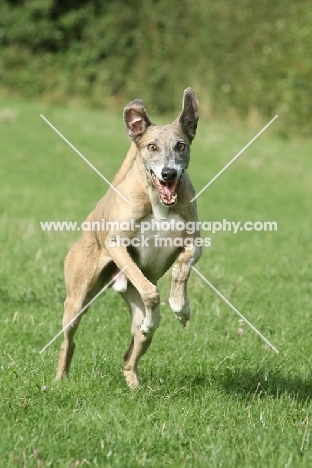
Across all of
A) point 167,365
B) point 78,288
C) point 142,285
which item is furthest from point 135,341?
point 142,285

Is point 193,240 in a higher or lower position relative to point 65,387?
higher

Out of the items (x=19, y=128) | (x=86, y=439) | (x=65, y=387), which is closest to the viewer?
(x=86, y=439)

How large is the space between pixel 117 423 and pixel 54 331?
221 centimetres

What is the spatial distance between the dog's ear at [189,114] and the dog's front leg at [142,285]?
2.76ft

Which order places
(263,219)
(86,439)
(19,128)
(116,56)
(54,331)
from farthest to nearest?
1. (116,56)
2. (19,128)
3. (263,219)
4. (54,331)
5. (86,439)

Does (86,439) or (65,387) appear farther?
(65,387)

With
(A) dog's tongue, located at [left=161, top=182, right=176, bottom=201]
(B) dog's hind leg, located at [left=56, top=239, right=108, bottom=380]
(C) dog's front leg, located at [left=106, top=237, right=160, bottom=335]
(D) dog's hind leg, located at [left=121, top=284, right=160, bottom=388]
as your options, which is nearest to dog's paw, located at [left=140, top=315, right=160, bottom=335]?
(C) dog's front leg, located at [left=106, top=237, right=160, bottom=335]

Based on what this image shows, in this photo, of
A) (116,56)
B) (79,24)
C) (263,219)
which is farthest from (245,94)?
(263,219)

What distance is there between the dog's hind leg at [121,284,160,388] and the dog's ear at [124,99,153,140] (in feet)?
3.25

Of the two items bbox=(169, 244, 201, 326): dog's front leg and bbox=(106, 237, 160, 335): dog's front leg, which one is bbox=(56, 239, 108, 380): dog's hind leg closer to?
bbox=(106, 237, 160, 335): dog's front leg

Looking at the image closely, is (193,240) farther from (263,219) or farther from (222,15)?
(222,15)

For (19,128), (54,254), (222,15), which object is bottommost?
(54,254)

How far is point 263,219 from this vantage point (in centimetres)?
1393

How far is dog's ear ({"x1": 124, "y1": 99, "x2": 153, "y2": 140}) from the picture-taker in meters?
5.50
